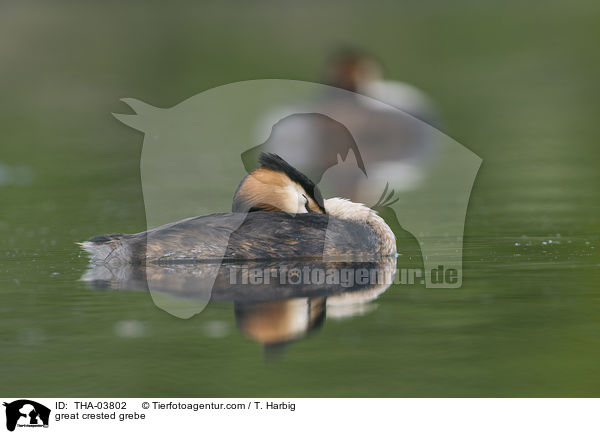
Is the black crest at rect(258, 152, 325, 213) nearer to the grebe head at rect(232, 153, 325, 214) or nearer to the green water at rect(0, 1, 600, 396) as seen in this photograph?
the grebe head at rect(232, 153, 325, 214)

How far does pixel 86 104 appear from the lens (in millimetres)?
19328

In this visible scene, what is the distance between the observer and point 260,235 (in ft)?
26.8

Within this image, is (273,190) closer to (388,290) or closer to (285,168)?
(285,168)

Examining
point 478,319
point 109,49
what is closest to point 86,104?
point 109,49

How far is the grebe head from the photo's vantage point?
8.30 m
